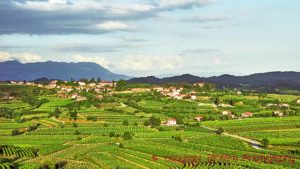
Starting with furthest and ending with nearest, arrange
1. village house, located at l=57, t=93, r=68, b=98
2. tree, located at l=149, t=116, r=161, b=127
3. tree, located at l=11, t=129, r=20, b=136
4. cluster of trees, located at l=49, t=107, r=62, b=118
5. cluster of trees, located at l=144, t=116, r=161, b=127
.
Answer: village house, located at l=57, t=93, r=68, b=98 < cluster of trees, located at l=49, t=107, r=62, b=118 < tree, located at l=149, t=116, r=161, b=127 < cluster of trees, located at l=144, t=116, r=161, b=127 < tree, located at l=11, t=129, r=20, b=136

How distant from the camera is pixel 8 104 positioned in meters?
116

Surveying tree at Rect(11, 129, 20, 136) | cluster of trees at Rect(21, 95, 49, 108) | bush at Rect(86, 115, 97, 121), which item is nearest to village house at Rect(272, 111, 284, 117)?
bush at Rect(86, 115, 97, 121)

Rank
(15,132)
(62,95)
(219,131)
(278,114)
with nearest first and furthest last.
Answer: (15,132), (219,131), (278,114), (62,95)

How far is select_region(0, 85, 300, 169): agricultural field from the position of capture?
5559cm

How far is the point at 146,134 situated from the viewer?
7675 cm

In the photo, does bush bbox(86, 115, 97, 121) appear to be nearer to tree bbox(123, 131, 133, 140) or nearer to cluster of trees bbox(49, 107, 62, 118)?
cluster of trees bbox(49, 107, 62, 118)

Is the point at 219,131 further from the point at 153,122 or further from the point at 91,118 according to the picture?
the point at 91,118

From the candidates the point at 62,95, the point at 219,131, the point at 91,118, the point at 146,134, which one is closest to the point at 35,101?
the point at 62,95

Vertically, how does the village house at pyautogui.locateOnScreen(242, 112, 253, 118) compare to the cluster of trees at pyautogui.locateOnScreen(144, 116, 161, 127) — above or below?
above

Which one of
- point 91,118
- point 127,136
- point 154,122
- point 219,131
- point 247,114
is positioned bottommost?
point 127,136

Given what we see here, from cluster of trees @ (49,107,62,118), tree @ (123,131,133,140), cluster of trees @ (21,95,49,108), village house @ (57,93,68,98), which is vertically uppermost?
village house @ (57,93,68,98)

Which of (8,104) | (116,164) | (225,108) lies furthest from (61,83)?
(116,164)

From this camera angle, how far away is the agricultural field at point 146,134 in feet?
182

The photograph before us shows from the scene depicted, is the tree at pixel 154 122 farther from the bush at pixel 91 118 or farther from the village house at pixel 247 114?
the village house at pixel 247 114
